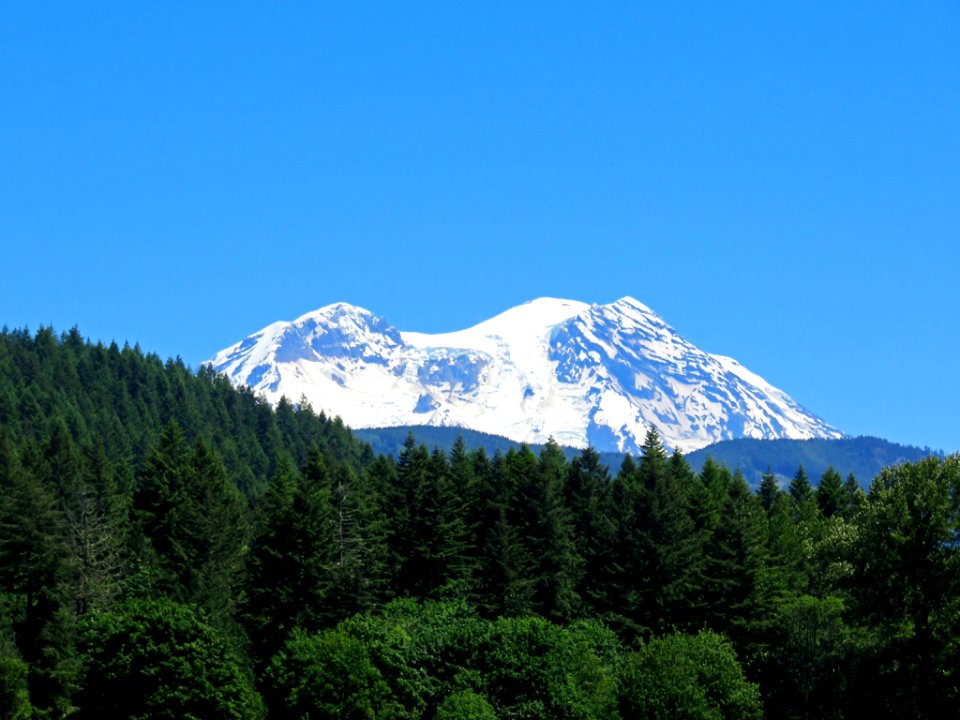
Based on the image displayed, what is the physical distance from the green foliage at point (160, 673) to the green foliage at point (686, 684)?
18356 mm

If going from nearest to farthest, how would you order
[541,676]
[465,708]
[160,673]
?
[465,708] → [160,673] → [541,676]

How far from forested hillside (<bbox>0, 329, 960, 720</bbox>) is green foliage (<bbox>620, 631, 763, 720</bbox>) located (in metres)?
0.13

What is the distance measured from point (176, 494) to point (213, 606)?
88.4ft

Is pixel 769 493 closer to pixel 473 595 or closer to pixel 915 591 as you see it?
pixel 473 595

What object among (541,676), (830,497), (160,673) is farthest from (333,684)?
(830,497)

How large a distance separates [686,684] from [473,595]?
25.0 metres

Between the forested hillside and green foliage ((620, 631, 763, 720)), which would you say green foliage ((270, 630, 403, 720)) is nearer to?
the forested hillside

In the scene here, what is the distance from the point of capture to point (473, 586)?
98.1 meters

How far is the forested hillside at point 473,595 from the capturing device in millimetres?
72188

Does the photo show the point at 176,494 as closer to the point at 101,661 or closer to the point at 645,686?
the point at 101,661

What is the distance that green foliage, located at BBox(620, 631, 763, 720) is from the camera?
240 ft

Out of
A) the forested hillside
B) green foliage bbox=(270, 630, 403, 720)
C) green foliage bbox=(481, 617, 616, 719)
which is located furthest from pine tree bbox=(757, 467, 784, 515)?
green foliage bbox=(270, 630, 403, 720)

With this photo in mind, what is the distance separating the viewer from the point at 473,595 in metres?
96.3

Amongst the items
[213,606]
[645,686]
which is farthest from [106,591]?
[645,686]
